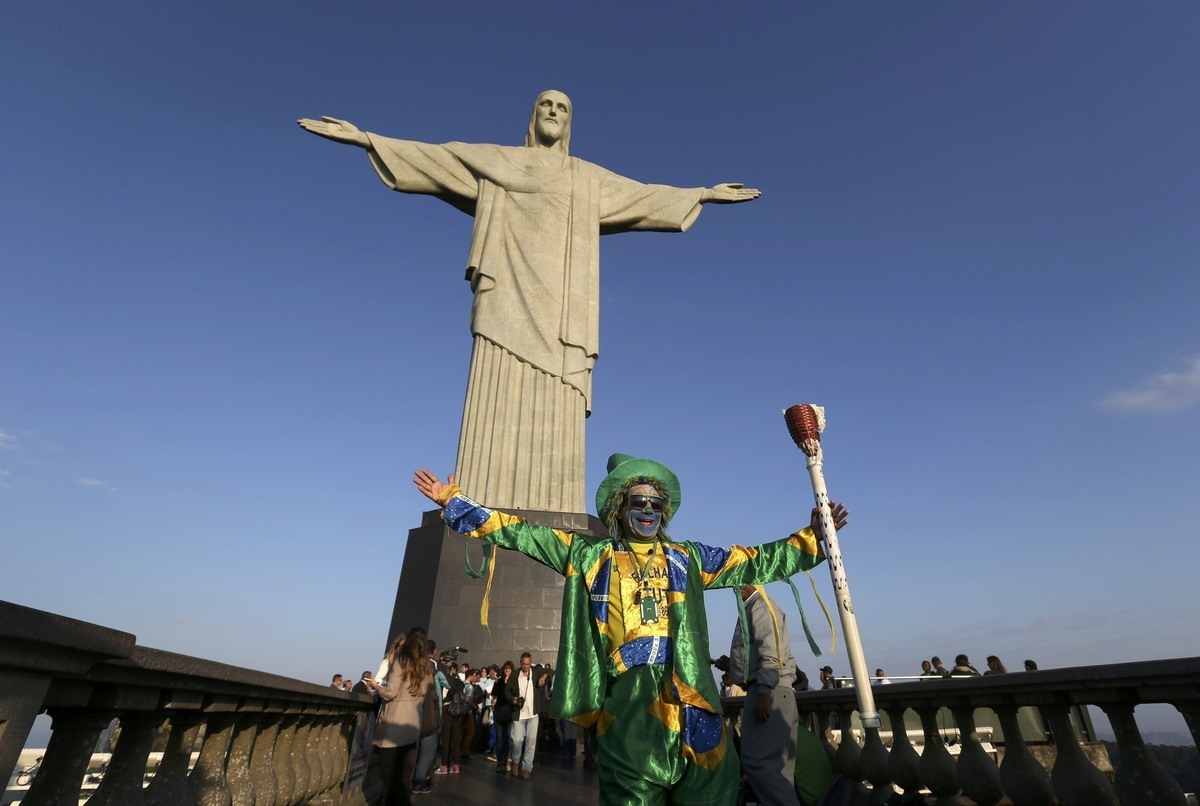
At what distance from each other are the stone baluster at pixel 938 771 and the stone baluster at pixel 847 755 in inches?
25.2

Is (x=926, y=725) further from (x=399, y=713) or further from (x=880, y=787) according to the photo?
(x=399, y=713)

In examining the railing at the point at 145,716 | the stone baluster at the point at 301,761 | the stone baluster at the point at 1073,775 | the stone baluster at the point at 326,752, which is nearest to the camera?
the railing at the point at 145,716

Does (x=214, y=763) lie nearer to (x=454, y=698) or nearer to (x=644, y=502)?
(x=644, y=502)

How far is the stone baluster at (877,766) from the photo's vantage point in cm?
386

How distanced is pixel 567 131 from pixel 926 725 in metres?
12.8

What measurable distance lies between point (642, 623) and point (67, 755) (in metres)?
1.96

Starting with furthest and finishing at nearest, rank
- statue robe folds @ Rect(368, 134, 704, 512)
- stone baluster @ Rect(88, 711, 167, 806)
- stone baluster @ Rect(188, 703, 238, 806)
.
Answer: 1. statue robe folds @ Rect(368, 134, 704, 512)
2. stone baluster @ Rect(188, 703, 238, 806)
3. stone baluster @ Rect(88, 711, 167, 806)

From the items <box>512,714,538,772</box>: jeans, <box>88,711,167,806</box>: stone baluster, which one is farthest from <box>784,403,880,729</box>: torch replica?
<box>512,714,538,772</box>: jeans

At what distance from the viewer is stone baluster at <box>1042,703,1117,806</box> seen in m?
2.59

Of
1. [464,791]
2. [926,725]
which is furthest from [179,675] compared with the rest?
[464,791]

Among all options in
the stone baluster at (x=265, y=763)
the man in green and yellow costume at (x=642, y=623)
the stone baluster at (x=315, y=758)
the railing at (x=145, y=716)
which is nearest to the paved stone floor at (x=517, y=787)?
the stone baluster at (x=315, y=758)

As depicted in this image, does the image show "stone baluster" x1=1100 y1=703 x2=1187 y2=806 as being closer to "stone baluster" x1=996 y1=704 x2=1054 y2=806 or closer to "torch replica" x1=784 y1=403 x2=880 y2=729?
"stone baluster" x1=996 y1=704 x2=1054 y2=806

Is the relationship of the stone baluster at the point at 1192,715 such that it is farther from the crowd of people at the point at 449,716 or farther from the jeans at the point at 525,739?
the jeans at the point at 525,739

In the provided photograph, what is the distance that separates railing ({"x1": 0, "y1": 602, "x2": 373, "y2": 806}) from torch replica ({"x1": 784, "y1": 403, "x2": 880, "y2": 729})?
102 inches
